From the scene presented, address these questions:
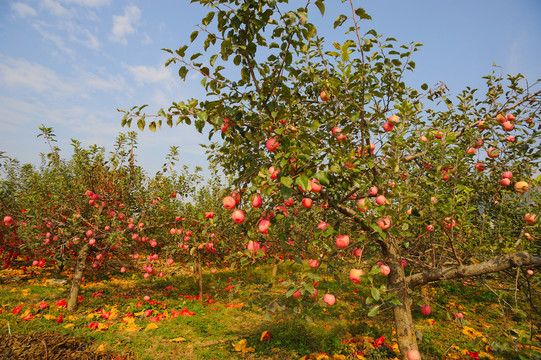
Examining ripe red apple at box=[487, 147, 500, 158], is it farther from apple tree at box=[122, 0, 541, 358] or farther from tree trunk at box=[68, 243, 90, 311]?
tree trunk at box=[68, 243, 90, 311]

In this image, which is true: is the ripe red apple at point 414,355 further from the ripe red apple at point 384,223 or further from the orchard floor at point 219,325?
the ripe red apple at point 384,223

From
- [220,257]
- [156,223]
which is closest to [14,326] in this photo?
[156,223]

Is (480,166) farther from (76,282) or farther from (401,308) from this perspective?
(76,282)

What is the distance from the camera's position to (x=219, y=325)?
5.95m

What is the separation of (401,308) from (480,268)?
108 centimetres

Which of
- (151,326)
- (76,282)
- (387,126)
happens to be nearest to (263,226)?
(387,126)

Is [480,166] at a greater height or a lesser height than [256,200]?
greater

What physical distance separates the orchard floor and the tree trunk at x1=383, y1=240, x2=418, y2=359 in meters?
0.47

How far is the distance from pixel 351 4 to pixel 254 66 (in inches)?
49.2

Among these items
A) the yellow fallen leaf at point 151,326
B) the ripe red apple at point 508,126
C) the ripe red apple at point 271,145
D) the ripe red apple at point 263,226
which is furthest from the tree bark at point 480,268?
the yellow fallen leaf at point 151,326

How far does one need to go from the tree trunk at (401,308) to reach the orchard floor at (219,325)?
466mm

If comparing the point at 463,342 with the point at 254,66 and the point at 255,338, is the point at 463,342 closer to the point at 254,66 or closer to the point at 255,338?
the point at 255,338

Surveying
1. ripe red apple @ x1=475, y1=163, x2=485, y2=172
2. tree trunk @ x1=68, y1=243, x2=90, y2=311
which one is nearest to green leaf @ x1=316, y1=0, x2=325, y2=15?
ripe red apple @ x1=475, y1=163, x2=485, y2=172

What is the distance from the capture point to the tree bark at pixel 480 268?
2.53 m
